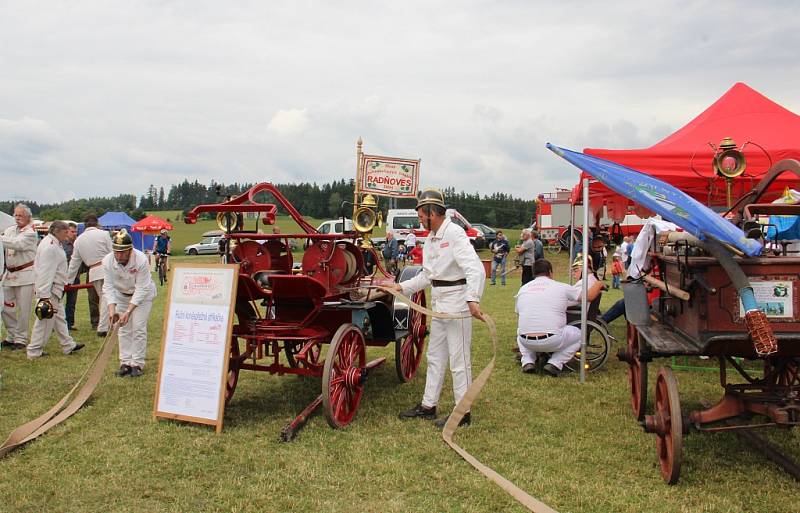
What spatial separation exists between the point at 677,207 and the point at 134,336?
5430mm

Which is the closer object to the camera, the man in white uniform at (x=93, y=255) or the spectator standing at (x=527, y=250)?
the man in white uniform at (x=93, y=255)

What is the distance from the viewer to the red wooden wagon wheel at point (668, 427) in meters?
3.49

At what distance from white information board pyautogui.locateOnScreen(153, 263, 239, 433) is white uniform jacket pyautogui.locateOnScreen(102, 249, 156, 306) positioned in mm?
1407

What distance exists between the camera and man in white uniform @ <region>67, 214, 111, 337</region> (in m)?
8.59

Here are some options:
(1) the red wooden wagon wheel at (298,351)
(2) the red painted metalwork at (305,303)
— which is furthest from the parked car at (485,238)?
(2) the red painted metalwork at (305,303)

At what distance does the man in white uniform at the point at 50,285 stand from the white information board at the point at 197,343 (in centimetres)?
317

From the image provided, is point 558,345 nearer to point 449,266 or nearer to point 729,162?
point 449,266

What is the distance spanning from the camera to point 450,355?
5035mm

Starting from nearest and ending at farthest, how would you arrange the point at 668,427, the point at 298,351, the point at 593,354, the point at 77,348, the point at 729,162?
the point at 668,427 → the point at 729,162 → the point at 298,351 → the point at 593,354 → the point at 77,348

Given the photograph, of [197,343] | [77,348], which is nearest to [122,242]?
[197,343]

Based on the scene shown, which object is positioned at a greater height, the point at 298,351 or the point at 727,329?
the point at 727,329

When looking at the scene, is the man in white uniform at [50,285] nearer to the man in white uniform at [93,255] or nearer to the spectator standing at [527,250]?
the man in white uniform at [93,255]

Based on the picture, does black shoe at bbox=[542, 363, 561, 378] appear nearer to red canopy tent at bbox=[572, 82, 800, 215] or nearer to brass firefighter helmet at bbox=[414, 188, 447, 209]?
red canopy tent at bbox=[572, 82, 800, 215]

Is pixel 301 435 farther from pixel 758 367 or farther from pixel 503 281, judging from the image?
pixel 503 281
